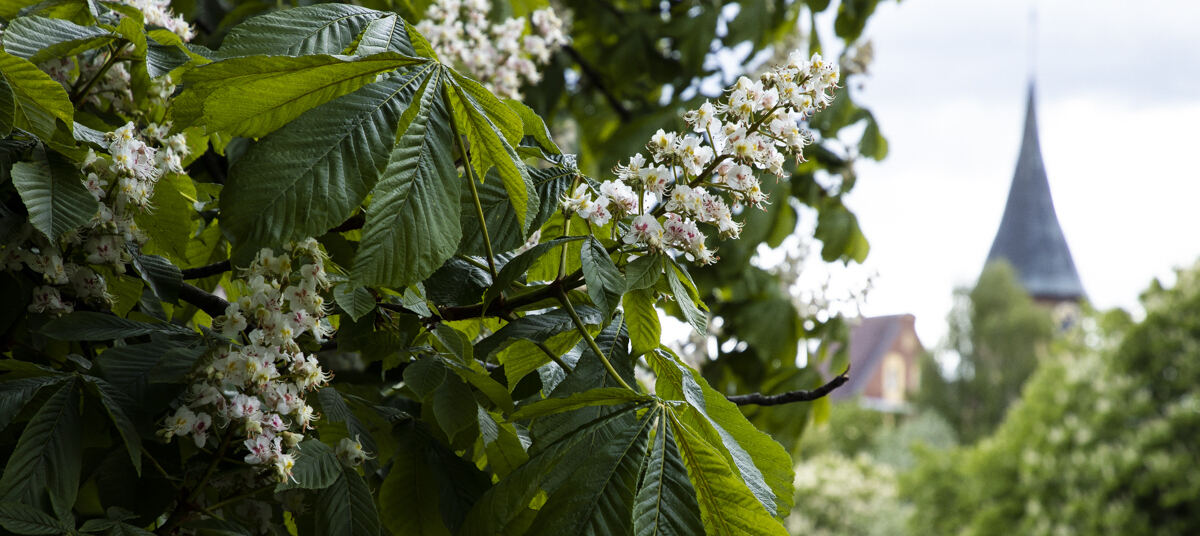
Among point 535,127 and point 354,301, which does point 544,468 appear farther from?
point 535,127

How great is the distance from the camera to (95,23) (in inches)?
44.7

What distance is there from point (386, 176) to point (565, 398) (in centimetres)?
24

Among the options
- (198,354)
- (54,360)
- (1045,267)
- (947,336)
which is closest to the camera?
(198,354)

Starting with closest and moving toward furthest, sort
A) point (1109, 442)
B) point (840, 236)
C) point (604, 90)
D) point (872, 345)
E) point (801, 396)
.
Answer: point (801, 396), point (840, 236), point (604, 90), point (1109, 442), point (872, 345)

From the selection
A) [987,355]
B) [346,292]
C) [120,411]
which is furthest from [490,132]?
[987,355]

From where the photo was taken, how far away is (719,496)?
818 millimetres

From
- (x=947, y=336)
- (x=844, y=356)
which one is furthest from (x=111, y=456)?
(x=947, y=336)

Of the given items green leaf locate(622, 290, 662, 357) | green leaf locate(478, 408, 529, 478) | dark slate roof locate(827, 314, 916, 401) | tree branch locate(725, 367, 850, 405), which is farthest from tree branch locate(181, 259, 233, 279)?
dark slate roof locate(827, 314, 916, 401)

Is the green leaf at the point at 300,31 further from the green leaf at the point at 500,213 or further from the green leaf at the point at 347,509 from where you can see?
the green leaf at the point at 347,509

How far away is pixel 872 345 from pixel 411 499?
34.9 metres

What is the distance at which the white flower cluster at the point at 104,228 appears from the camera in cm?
96

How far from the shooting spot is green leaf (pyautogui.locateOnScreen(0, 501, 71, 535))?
79 cm

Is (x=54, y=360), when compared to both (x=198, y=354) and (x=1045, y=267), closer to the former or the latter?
(x=198, y=354)

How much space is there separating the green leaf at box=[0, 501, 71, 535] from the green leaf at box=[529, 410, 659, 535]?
1.23 feet
